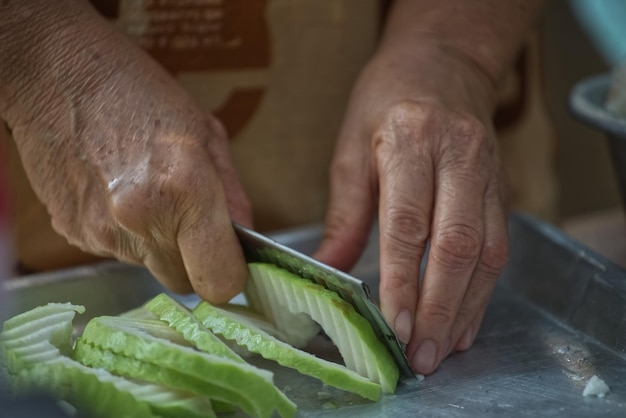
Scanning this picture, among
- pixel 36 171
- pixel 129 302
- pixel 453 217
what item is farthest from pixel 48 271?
pixel 453 217

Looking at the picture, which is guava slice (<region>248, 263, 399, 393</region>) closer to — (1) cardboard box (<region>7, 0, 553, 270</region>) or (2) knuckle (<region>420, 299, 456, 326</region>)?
(2) knuckle (<region>420, 299, 456, 326</region>)

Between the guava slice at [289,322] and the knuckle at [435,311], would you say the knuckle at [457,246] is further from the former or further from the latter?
the guava slice at [289,322]

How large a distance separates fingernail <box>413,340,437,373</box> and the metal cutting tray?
2 centimetres

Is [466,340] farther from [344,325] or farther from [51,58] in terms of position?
[51,58]

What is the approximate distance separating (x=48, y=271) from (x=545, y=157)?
1052mm

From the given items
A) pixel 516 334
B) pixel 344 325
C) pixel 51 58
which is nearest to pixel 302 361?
pixel 344 325

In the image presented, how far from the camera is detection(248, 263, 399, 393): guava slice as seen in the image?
113 cm

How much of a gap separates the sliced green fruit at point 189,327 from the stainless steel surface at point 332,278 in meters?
0.13

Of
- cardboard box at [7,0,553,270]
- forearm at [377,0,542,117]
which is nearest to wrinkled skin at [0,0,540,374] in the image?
forearm at [377,0,542,117]

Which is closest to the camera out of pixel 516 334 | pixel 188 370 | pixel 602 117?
pixel 188 370

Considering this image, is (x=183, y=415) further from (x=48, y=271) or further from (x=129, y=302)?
(x=48, y=271)

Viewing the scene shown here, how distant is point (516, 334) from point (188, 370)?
0.55m

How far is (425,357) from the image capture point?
119 centimetres

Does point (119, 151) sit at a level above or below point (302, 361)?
above
